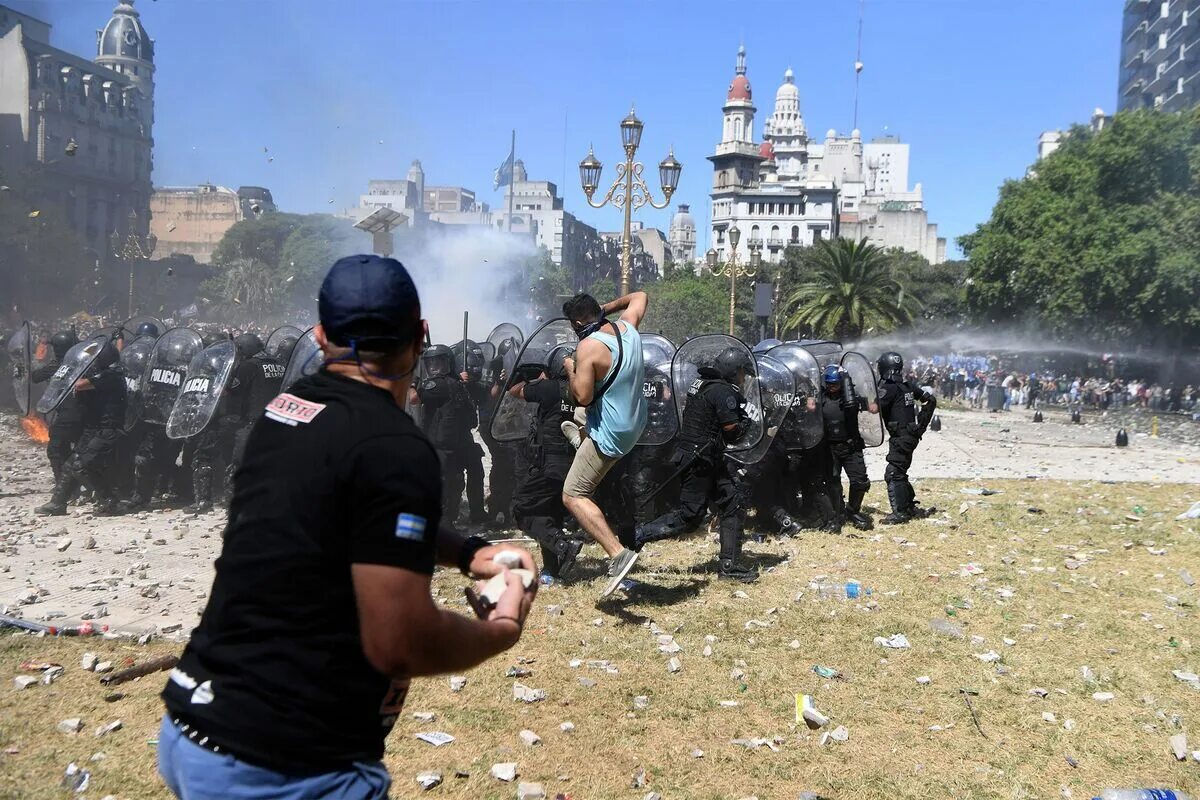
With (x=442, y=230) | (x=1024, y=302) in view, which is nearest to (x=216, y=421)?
(x=1024, y=302)

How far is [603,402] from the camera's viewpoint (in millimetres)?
6148

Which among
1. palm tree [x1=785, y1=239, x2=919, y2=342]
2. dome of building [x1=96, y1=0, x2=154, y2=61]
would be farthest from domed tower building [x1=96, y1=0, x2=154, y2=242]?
palm tree [x1=785, y1=239, x2=919, y2=342]

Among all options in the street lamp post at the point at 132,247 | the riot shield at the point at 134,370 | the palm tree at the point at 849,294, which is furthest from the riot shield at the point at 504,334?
the street lamp post at the point at 132,247

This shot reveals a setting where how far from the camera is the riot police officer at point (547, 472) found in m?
7.10

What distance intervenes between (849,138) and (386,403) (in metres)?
168

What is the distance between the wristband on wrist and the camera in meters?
2.18

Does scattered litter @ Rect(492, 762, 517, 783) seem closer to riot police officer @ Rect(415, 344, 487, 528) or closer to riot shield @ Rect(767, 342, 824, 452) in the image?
riot police officer @ Rect(415, 344, 487, 528)

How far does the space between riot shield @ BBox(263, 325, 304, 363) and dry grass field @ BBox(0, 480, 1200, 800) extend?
467cm

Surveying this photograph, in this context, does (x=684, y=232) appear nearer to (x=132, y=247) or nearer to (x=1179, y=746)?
(x=132, y=247)

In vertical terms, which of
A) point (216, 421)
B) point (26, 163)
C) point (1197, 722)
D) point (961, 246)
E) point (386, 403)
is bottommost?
point (1197, 722)

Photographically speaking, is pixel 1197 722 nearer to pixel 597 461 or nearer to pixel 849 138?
pixel 597 461

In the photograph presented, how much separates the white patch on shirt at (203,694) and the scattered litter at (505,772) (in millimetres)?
2473

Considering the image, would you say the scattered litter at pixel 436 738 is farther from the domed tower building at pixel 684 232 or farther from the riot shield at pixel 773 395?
the domed tower building at pixel 684 232

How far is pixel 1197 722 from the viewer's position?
4840 mm
